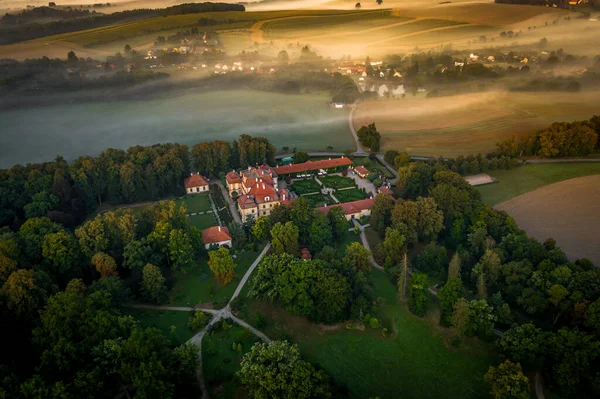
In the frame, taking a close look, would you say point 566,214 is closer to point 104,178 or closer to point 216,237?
point 216,237

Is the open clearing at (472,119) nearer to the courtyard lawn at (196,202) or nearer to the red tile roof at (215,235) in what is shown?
the courtyard lawn at (196,202)

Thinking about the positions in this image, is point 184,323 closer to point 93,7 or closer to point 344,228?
point 344,228

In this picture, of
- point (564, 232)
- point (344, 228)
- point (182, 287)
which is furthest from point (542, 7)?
point (182, 287)

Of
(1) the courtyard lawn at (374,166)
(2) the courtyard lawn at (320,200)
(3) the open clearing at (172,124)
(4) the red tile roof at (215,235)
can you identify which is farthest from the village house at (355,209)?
(3) the open clearing at (172,124)

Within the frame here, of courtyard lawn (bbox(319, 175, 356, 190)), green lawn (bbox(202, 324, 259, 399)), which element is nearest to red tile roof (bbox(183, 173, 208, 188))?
courtyard lawn (bbox(319, 175, 356, 190))

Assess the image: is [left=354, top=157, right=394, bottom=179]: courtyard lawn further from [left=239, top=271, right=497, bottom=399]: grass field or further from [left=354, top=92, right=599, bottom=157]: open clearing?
[left=239, top=271, right=497, bottom=399]: grass field

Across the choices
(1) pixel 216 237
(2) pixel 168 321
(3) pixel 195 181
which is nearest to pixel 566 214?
(1) pixel 216 237
